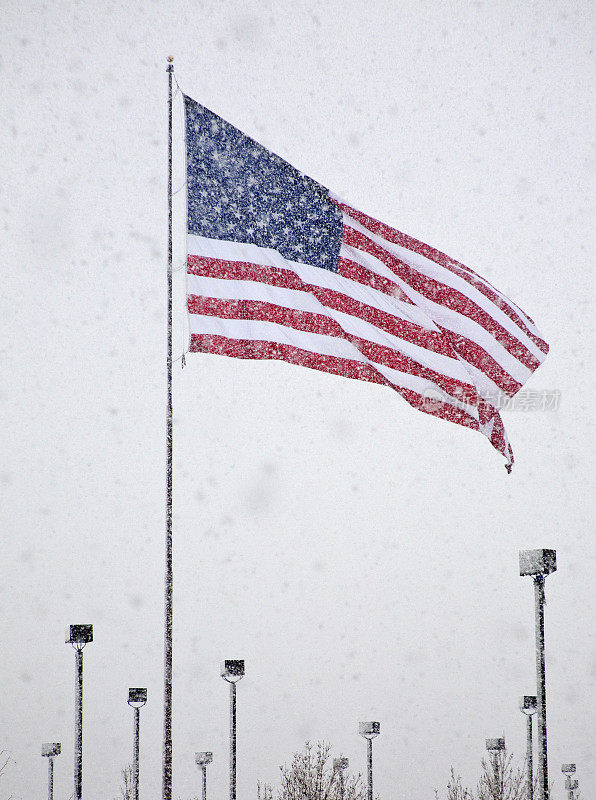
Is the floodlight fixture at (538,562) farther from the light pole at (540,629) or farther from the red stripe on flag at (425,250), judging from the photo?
the red stripe on flag at (425,250)

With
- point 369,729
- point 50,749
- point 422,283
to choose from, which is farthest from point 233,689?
point 50,749

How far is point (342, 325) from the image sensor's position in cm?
1227

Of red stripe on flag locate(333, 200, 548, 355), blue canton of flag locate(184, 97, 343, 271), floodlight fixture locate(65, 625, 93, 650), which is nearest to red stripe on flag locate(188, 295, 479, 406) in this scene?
blue canton of flag locate(184, 97, 343, 271)

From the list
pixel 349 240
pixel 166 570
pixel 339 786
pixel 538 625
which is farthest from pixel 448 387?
pixel 339 786

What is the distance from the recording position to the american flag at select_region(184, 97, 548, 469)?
12070 millimetres

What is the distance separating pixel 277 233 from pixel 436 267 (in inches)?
71.8

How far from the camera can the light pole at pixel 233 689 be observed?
58.7 feet

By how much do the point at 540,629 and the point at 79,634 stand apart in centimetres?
Result: 634

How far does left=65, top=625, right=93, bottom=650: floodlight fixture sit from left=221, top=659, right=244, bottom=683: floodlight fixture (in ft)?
10.6

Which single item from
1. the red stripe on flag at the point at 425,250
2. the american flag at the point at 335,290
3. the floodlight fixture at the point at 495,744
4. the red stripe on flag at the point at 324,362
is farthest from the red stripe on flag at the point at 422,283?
the floodlight fixture at the point at 495,744

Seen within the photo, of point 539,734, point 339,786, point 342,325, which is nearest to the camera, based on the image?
point 539,734

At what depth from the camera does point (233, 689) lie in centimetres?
2011

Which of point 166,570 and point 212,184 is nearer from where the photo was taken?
point 166,570

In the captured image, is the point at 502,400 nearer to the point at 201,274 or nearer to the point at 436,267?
the point at 436,267
